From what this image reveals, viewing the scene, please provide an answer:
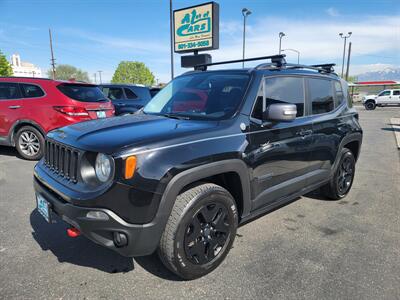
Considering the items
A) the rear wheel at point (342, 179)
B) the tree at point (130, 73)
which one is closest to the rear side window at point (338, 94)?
the rear wheel at point (342, 179)

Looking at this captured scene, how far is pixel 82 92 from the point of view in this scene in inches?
264

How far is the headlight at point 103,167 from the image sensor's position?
7.11 feet

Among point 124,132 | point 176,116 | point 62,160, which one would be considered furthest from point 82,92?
point 124,132

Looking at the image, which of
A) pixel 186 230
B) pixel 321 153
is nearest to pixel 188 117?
pixel 186 230

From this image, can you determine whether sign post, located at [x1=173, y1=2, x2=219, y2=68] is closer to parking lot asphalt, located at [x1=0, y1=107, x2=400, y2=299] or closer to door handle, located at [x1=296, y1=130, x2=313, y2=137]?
door handle, located at [x1=296, y1=130, x2=313, y2=137]

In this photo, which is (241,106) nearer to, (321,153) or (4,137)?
(321,153)

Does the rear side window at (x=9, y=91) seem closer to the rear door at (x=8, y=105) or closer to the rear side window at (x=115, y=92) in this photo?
the rear door at (x=8, y=105)

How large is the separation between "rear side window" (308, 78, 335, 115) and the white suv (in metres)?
30.9

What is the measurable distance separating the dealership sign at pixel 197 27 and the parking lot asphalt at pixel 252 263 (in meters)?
13.0

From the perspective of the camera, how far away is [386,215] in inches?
158

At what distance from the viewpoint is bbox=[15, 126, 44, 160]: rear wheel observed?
255 inches

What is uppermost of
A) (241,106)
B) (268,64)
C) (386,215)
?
(268,64)

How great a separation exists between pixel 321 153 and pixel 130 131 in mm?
2495

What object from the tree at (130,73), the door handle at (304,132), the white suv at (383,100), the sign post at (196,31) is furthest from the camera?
the tree at (130,73)
